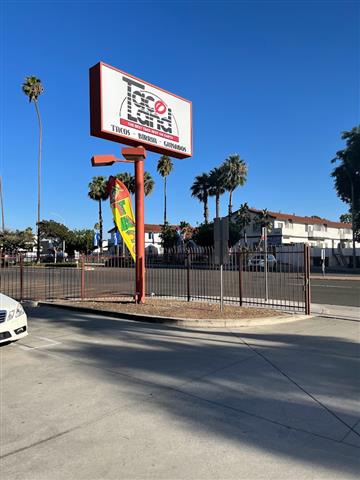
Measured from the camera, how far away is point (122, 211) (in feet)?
42.9

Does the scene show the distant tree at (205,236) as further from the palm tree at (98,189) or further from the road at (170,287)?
the road at (170,287)

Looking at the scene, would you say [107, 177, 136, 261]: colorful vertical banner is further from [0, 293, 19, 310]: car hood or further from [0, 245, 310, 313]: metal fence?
[0, 293, 19, 310]: car hood

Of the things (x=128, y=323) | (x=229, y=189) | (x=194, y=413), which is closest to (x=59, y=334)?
(x=128, y=323)

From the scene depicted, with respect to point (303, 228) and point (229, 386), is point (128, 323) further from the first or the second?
point (303, 228)

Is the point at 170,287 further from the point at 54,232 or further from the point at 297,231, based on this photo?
the point at 54,232

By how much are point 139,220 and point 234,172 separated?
52974 millimetres

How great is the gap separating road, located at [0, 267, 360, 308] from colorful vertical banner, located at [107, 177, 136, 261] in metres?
2.47

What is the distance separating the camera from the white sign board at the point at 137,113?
11.9m

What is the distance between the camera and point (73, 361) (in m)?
6.53

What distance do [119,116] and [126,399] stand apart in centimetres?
931

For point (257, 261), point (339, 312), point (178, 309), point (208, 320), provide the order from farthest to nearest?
point (257, 261) → point (339, 312) → point (178, 309) → point (208, 320)

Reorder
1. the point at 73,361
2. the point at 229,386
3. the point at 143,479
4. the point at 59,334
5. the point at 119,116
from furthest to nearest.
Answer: the point at 119,116, the point at 59,334, the point at 73,361, the point at 229,386, the point at 143,479

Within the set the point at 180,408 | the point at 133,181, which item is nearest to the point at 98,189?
the point at 133,181

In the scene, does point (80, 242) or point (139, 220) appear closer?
point (139, 220)
